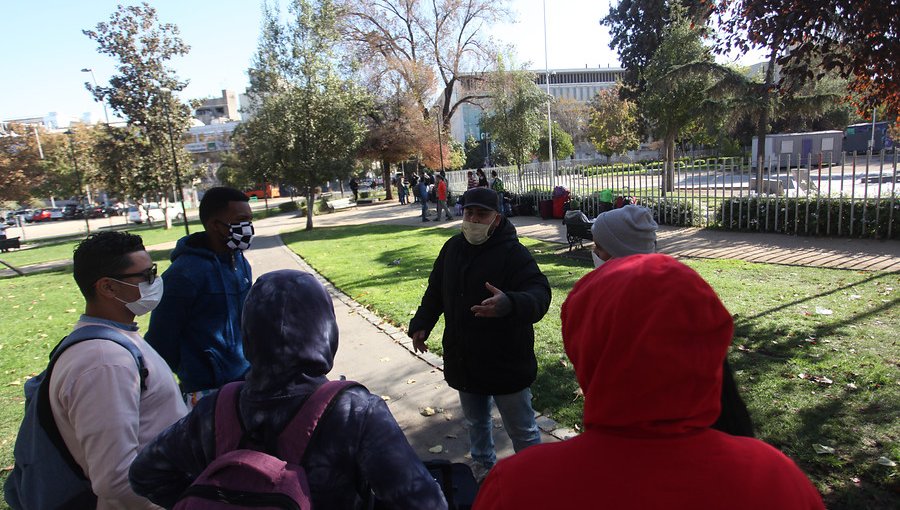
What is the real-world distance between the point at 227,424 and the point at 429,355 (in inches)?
180

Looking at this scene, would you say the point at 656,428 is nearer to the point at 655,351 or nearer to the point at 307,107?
the point at 655,351

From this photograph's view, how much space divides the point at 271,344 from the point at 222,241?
188cm

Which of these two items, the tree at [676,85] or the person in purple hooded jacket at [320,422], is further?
the tree at [676,85]

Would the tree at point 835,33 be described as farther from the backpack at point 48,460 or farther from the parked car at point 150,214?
the parked car at point 150,214

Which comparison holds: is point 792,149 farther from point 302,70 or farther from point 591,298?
point 591,298

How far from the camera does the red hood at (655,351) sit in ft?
3.22

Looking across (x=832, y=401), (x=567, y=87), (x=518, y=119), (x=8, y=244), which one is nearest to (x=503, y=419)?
(x=832, y=401)

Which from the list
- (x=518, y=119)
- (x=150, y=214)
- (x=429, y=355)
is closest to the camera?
(x=429, y=355)

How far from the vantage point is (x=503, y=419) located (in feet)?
10.5

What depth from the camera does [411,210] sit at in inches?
1046

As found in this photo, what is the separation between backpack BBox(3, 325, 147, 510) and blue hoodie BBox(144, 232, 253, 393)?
2.52 feet

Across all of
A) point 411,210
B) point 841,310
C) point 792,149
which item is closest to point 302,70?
point 411,210

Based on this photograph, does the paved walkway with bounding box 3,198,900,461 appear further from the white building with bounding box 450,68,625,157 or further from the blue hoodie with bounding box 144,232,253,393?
the white building with bounding box 450,68,625,157

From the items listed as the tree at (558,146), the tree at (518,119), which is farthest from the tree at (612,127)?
the tree at (518,119)
